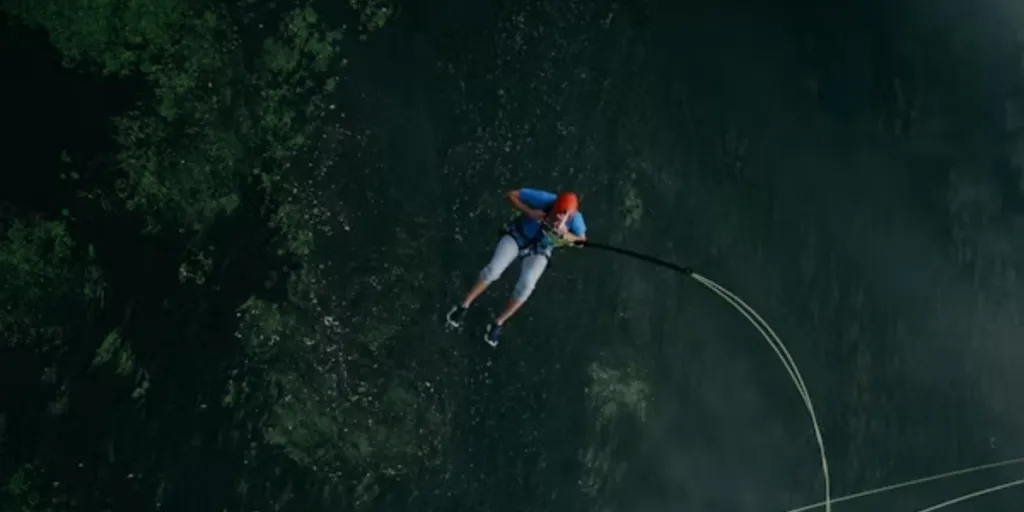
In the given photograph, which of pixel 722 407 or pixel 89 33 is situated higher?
pixel 89 33

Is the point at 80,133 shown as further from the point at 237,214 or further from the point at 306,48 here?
the point at 306,48

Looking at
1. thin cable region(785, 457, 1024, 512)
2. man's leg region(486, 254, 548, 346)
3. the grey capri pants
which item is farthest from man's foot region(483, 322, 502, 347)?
thin cable region(785, 457, 1024, 512)

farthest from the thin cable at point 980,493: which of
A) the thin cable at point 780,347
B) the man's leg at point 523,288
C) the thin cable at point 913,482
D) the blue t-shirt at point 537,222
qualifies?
the blue t-shirt at point 537,222

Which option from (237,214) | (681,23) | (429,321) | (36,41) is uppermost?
(681,23)

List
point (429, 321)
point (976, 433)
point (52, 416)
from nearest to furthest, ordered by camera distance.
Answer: point (52, 416)
point (429, 321)
point (976, 433)

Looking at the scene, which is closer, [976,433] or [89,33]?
[89,33]

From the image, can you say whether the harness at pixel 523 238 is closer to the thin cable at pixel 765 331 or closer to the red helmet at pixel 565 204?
the red helmet at pixel 565 204

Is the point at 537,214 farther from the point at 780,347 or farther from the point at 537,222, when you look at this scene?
the point at 780,347

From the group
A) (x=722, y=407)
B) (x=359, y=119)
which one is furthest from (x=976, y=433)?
(x=359, y=119)
